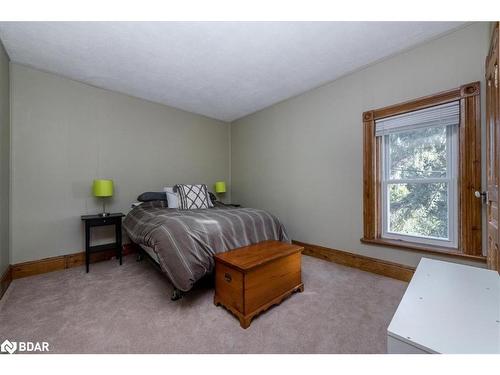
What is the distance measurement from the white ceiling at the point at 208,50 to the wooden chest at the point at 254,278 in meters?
1.94

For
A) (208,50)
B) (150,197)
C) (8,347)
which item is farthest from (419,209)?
(8,347)

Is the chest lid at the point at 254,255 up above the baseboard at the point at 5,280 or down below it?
above

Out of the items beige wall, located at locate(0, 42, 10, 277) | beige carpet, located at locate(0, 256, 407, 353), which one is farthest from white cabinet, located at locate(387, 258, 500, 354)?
beige wall, located at locate(0, 42, 10, 277)

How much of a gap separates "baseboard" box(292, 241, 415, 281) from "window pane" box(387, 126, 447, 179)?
96cm

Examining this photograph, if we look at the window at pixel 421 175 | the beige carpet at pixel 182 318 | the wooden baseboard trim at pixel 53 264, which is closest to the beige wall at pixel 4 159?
the wooden baseboard trim at pixel 53 264

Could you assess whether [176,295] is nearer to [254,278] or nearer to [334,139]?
[254,278]

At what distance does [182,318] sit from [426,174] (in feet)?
8.61

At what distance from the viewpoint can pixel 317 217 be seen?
118 inches

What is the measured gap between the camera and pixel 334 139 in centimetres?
281

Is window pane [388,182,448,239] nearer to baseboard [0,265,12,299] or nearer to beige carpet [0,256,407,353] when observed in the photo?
beige carpet [0,256,407,353]

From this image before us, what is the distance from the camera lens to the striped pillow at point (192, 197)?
3.05m

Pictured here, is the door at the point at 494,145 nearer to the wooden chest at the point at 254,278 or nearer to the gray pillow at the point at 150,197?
the wooden chest at the point at 254,278

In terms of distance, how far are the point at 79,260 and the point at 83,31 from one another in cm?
257
